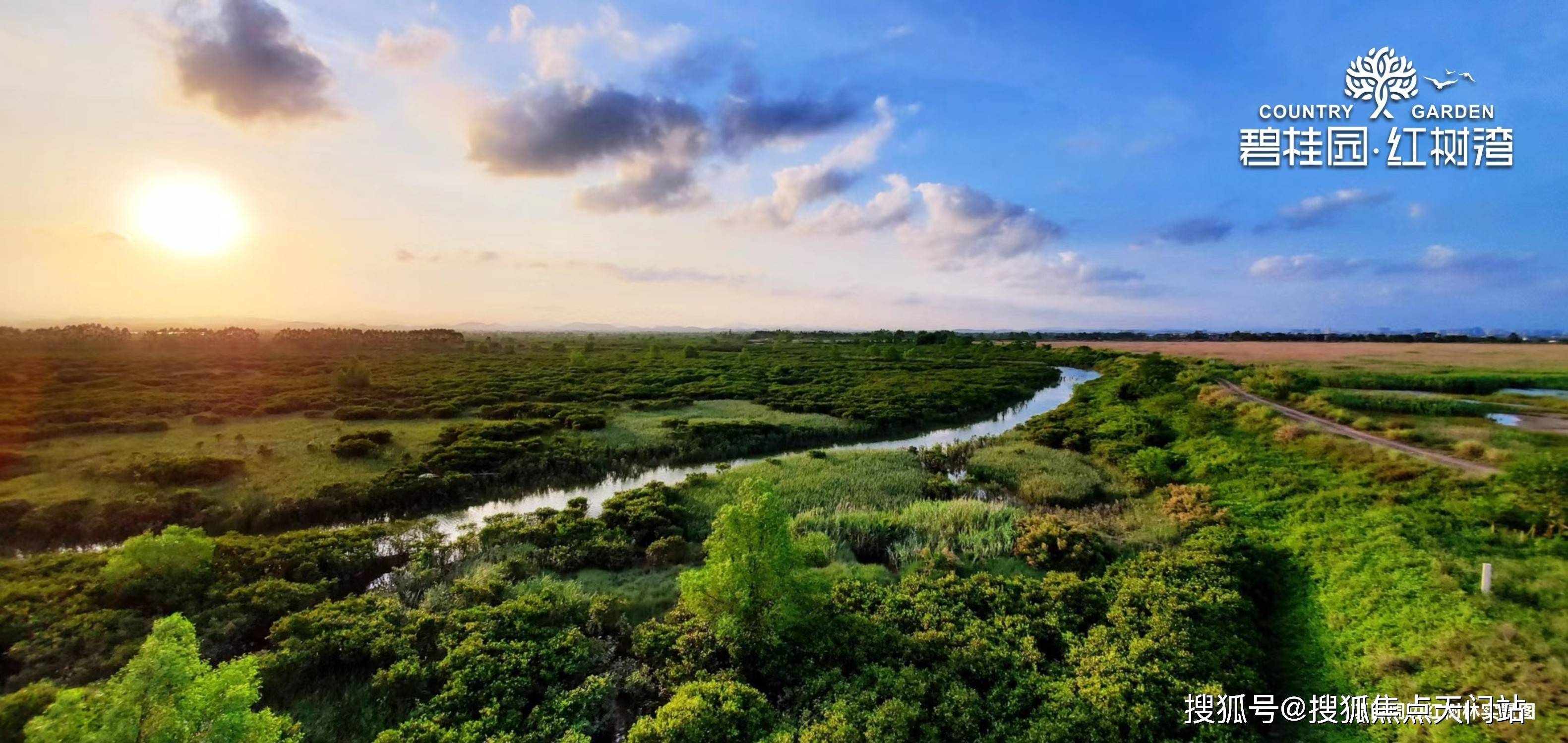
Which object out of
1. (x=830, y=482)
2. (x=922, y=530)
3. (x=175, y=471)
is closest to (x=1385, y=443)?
(x=922, y=530)

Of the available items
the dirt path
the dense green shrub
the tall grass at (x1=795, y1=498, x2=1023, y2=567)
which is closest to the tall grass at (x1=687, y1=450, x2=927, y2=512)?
the tall grass at (x1=795, y1=498, x2=1023, y2=567)

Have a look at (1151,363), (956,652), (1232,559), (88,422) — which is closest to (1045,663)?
(956,652)

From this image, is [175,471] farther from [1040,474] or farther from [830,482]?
[1040,474]

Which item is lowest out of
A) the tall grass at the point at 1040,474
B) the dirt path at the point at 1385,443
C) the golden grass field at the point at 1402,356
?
the tall grass at the point at 1040,474

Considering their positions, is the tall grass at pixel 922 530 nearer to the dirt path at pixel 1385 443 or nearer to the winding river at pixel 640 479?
the winding river at pixel 640 479

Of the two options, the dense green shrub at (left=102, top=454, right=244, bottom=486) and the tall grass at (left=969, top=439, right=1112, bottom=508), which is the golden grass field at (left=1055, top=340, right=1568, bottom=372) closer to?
the tall grass at (left=969, top=439, right=1112, bottom=508)

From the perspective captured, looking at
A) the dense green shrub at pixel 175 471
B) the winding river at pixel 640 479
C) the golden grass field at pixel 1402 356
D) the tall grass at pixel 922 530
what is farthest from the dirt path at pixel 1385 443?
the dense green shrub at pixel 175 471

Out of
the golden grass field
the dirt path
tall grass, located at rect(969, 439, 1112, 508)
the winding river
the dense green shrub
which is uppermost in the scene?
the golden grass field
